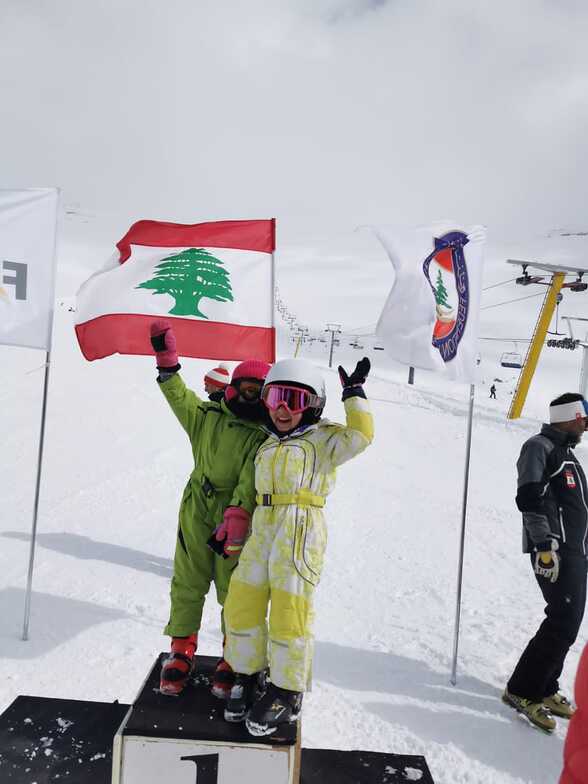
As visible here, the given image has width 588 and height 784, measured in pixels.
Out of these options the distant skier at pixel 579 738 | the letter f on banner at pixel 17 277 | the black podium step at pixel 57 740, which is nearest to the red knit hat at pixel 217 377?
the letter f on banner at pixel 17 277

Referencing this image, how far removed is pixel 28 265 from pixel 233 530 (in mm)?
2617

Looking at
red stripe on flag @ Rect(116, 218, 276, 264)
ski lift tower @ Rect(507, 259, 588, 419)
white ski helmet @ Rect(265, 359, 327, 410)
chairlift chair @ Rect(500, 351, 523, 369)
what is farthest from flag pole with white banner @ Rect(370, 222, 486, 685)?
chairlift chair @ Rect(500, 351, 523, 369)

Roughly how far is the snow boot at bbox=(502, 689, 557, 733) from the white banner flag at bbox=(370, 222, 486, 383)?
2.19 m

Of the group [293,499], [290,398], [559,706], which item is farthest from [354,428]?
[559,706]

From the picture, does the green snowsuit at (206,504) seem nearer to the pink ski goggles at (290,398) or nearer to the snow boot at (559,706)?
the pink ski goggles at (290,398)

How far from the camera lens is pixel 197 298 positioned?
4215 millimetres

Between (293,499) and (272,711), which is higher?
(293,499)

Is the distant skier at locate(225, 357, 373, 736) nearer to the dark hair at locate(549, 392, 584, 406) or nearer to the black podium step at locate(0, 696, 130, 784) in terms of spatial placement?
the black podium step at locate(0, 696, 130, 784)

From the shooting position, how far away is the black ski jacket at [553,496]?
3686 mm

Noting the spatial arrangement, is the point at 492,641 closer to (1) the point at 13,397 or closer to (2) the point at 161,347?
(2) the point at 161,347

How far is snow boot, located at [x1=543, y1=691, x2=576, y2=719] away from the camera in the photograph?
12.3 feet

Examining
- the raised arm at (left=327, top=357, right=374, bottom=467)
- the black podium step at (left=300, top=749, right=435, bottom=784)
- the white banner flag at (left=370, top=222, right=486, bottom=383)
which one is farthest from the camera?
the white banner flag at (left=370, top=222, right=486, bottom=383)

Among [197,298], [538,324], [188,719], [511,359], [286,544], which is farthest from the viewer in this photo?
[511,359]

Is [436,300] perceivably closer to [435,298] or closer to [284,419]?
[435,298]
